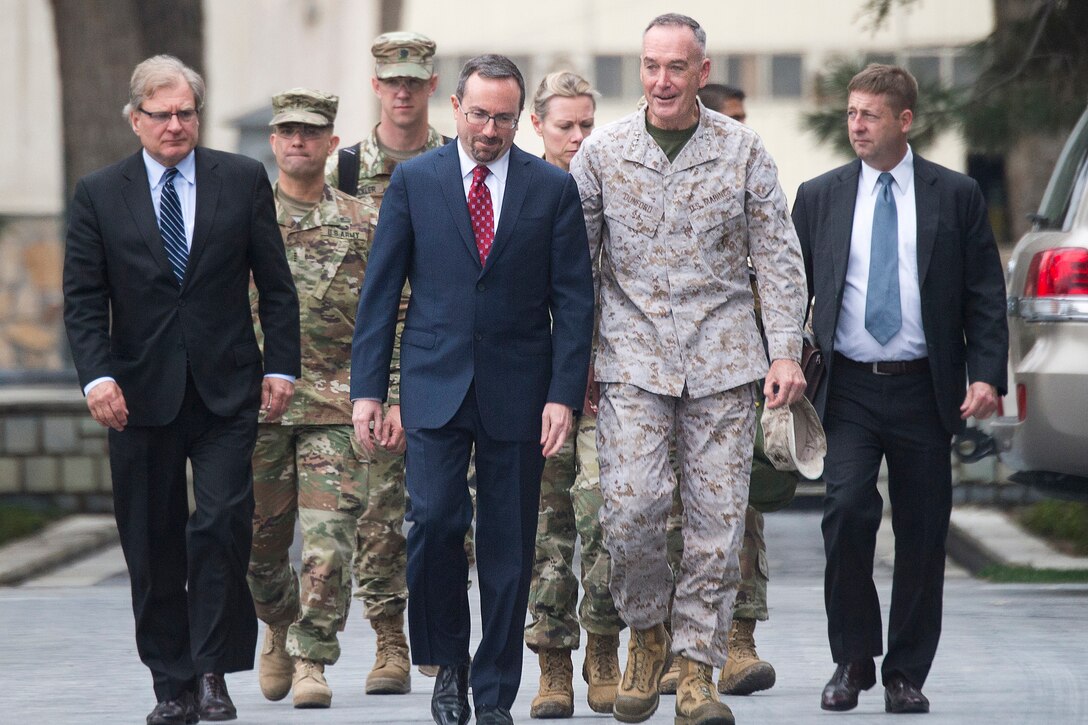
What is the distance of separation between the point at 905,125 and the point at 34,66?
31.0 ft

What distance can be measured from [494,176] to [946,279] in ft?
4.93

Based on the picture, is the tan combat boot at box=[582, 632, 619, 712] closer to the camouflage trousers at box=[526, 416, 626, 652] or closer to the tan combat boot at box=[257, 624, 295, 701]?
the camouflage trousers at box=[526, 416, 626, 652]

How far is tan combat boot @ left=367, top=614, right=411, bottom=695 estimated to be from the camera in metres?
7.14

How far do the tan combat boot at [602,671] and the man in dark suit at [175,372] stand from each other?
1.08 m

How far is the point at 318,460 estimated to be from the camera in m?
7.11

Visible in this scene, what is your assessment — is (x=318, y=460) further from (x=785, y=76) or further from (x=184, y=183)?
(x=785, y=76)

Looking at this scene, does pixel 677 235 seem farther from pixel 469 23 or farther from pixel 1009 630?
pixel 469 23

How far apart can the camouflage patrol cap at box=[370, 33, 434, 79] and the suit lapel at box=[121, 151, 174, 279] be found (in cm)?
147

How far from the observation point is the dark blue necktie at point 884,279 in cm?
662

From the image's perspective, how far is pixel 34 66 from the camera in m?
14.8

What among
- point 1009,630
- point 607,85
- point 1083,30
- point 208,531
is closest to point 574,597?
→ point 208,531

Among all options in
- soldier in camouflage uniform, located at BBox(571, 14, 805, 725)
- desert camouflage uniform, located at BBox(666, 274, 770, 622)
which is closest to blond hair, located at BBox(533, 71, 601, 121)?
desert camouflage uniform, located at BBox(666, 274, 770, 622)

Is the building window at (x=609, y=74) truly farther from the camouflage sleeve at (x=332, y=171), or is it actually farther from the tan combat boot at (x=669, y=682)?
the tan combat boot at (x=669, y=682)

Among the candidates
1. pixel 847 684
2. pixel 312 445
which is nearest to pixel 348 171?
pixel 312 445
